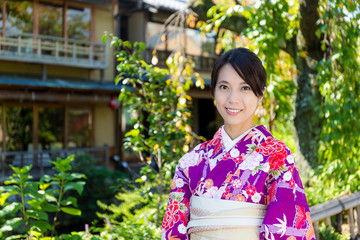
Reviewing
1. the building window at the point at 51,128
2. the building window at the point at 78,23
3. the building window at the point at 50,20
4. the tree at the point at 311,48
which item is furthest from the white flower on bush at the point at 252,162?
the building window at the point at 78,23

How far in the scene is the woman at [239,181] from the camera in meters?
1.50

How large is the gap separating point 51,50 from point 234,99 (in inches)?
414

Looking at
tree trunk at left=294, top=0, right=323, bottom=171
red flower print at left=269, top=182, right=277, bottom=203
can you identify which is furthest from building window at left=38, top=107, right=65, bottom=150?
red flower print at left=269, top=182, right=277, bottom=203

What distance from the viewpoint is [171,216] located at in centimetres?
172

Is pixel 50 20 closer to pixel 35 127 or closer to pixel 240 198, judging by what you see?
pixel 35 127

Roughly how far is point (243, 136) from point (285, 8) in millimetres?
2828

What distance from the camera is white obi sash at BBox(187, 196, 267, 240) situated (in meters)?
1.54

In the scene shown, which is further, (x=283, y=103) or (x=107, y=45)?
(x=107, y=45)

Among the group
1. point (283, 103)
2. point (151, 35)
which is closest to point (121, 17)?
point (151, 35)

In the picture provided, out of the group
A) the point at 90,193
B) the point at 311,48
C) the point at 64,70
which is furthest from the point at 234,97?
the point at 64,70

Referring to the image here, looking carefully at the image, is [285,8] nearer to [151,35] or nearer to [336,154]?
[336,154]

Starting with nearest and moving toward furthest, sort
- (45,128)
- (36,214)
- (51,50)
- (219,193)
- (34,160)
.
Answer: (219,193) < (36,214) < (34,160) < (51,50) < (45,128)

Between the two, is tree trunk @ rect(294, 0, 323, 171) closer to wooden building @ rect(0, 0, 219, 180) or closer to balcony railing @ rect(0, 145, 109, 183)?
balcony railing @ rect(0, 145, 109, 183)

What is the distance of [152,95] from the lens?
4066 millimetres
